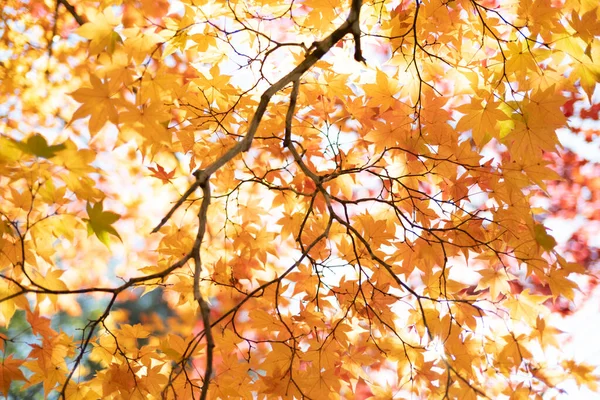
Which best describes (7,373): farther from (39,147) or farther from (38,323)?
(39,147)

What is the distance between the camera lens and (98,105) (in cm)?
126

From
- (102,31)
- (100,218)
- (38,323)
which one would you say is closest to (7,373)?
(38,323)

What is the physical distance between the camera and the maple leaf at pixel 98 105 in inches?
48.7

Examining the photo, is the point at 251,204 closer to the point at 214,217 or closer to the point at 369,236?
the point at 214,217

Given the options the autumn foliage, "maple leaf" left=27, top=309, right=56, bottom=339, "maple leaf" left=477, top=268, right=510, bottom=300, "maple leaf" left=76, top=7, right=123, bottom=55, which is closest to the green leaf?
the autumn foliage

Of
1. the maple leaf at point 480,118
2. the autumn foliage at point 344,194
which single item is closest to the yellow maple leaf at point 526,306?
the autumn foliage at point 344,194

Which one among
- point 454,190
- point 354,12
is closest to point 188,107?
point 354,12

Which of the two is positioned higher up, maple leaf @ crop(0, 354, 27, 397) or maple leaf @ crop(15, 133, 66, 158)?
A: maple leaf @ crop(15, 133, 66, 158)

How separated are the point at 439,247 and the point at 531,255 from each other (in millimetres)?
302

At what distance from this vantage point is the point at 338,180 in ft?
6.48

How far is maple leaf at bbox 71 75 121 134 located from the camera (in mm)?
1237

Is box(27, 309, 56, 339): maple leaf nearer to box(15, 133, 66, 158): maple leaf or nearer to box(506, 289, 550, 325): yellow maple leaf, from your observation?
box(15, 133, 66, 158): maple leaf

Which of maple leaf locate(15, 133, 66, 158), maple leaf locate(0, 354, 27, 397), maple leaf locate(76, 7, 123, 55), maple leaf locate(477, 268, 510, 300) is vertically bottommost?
maple leaf locate(0, 354, 27, 397)

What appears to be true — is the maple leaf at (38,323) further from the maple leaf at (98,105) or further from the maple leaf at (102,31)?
the maple leaf at (102,31)
